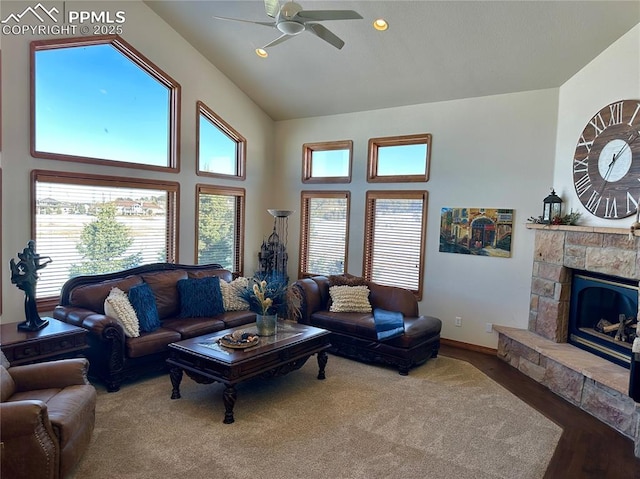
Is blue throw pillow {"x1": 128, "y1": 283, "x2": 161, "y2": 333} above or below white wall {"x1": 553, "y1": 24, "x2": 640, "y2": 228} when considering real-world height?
below

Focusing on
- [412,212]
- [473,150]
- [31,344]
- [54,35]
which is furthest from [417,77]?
[31,344]

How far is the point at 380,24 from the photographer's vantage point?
469 centimetres

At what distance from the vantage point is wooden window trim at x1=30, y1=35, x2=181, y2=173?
435 centimetres

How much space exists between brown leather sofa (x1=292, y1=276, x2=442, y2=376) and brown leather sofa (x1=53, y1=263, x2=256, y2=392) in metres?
0.86

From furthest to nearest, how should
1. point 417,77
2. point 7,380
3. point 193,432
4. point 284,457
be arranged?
1. point 417,77
2. point 193,432
3. point 284,457
4. point 7,380

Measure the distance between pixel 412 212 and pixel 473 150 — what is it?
1193 millimetres

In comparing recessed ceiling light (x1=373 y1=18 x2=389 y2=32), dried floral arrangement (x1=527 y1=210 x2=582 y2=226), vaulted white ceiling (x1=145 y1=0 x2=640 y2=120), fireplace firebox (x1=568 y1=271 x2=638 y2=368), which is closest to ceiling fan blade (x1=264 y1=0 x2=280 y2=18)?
vaulted white ceiling (x1=145 y1=0 x2=640 y2=120)

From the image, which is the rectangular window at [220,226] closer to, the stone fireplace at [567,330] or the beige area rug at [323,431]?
the beige area rug at [323,431]

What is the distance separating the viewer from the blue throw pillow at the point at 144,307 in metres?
4.47

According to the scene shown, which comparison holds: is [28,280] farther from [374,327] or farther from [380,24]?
[380,24]

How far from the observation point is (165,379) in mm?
4453

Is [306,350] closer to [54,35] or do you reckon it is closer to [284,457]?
[284,457]

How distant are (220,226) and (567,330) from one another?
500 cm
